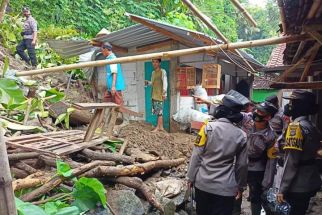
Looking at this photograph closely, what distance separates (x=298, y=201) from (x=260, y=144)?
106 cm

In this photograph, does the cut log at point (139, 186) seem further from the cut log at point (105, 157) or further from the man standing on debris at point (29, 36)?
the man standing on debris at point (29, 36)

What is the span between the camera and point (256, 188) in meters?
5.35

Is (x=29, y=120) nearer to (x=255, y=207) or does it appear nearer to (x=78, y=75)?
(x=255, y=207)

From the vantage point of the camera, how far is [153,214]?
5176mm

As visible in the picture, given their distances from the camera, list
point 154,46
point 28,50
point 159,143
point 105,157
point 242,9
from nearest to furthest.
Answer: point 242,9 → point 105,157 → point 159,143 → point 154,46 → point 28,50

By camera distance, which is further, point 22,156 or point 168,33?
point 168,33

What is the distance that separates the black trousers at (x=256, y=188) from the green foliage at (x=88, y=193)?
2.32 m

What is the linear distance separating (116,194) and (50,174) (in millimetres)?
942

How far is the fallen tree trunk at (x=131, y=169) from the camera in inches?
191

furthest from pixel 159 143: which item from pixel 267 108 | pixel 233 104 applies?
pixel 233 104

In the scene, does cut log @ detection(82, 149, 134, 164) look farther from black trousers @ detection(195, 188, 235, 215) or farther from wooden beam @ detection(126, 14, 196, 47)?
wooden beam @ detection(126, 14, 196, 47)

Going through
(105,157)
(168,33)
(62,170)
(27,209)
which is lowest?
(105,157)

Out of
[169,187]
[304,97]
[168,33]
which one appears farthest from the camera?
[168,33]

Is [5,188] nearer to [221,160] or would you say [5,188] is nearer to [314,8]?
[314,8]
